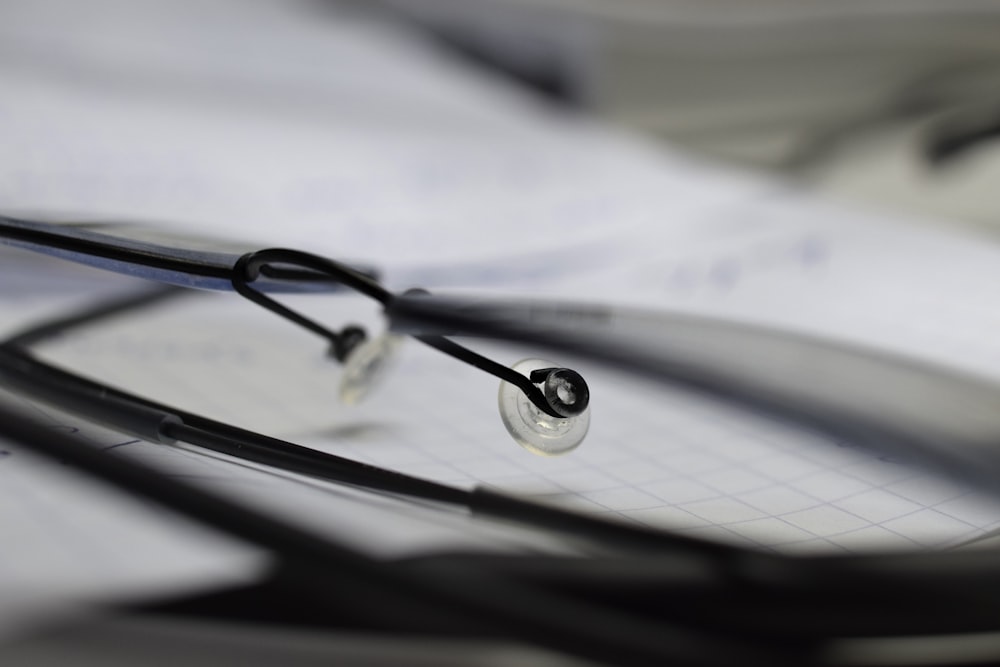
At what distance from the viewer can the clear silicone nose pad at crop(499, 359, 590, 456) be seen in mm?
207

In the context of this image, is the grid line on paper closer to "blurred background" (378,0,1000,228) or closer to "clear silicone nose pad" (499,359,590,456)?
"clear silicone nose pad" (499,359,590,456)

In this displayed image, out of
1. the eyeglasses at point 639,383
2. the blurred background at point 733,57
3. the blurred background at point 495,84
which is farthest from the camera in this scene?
the blurred background at point 733,57

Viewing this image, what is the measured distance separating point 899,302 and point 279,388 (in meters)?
0.24

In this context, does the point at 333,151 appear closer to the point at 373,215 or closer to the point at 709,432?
the point at 373,215

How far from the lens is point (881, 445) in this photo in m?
0.25

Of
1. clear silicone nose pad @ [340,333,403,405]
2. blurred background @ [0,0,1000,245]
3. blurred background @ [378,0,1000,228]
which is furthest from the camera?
blurred background @ [378,0,1000,228]

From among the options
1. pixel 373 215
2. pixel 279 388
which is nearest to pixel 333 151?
pixel 373 215

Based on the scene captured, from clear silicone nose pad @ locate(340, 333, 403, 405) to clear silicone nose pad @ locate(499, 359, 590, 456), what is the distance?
59 millimetres

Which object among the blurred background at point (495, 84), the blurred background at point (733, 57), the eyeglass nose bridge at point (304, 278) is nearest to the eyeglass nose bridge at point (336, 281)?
the eyeglass nose bridge at point (304, 278)

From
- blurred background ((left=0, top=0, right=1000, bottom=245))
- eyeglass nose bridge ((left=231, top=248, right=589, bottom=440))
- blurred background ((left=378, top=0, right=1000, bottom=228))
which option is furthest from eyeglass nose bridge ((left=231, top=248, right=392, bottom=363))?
blurred background ((left=378, top=0, right=1000, bottom=228))

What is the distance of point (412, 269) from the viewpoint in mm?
427

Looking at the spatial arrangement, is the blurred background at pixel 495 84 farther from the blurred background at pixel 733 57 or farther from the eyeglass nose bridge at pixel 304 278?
the eyeglass nose bridge at pixel 304 278

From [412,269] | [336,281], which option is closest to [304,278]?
[336,281]

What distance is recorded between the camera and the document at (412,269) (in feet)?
0.61
